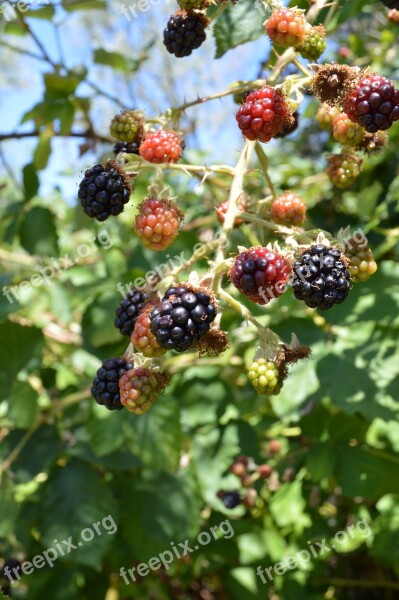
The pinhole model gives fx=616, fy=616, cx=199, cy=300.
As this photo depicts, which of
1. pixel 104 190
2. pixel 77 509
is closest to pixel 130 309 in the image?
pixel 104 190

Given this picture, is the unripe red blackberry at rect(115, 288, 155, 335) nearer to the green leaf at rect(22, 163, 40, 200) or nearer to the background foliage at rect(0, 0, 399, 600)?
the background foliage at rect(0, 0, 399, 600)

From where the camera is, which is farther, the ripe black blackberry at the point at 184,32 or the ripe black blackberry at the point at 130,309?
the ripe black blackberry at the point at 184,32

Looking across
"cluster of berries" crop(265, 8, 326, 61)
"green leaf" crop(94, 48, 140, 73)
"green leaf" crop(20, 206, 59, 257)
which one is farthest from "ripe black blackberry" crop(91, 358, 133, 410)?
"green leaf" crop(94, 48, 140, 73)

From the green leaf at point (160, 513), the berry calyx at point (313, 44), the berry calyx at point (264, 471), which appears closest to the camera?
the berry calyx at point (313, 44)

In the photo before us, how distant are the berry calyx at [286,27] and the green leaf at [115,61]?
1.62 metres

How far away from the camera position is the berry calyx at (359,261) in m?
1.22

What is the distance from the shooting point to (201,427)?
2.16m

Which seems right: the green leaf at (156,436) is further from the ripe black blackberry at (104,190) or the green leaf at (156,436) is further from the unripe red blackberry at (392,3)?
the unripe red blackberry at (392,3)

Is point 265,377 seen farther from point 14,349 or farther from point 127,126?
point 14,349

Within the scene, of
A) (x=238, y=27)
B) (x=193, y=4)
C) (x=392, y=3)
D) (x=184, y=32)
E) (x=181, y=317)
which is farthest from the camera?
(x=238, y=27)

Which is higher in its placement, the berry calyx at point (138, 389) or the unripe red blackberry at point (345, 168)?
the unripe red blackberry at point (345, 168)

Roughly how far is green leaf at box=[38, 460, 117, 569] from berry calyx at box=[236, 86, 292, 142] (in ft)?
4.59

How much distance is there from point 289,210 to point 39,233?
1.36 meters

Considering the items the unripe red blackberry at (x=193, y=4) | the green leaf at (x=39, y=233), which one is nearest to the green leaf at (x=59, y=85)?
the green leaf at (x=39, y=233)
